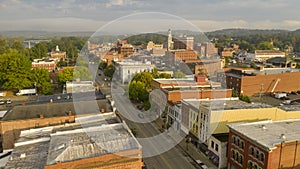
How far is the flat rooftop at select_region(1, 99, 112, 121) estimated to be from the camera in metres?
23.0

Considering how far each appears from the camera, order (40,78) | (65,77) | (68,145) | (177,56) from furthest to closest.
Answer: (177,56), (40,78), (65,77), (68,145)

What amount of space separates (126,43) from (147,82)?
184 feet

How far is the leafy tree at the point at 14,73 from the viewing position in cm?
4725

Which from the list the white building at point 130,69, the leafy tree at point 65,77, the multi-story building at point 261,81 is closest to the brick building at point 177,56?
the white building at point 130,69

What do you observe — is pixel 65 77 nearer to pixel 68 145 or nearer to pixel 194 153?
pixel 194 153

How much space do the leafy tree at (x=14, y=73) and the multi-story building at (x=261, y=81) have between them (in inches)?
1612

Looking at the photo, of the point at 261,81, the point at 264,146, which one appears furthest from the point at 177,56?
the point at 264,146

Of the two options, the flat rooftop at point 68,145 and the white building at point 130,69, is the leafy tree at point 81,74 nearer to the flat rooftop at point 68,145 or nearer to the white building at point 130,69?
the white building at point 130,69

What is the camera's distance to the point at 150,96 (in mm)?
38031

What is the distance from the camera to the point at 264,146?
15.9 meters

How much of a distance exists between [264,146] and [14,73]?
47290 millimetres

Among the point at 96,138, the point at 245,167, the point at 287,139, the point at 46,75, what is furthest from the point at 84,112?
the point at 46,75

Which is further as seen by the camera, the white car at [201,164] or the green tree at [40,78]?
the green tree at [40,78]

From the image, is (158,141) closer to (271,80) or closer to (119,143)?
(119,143)
